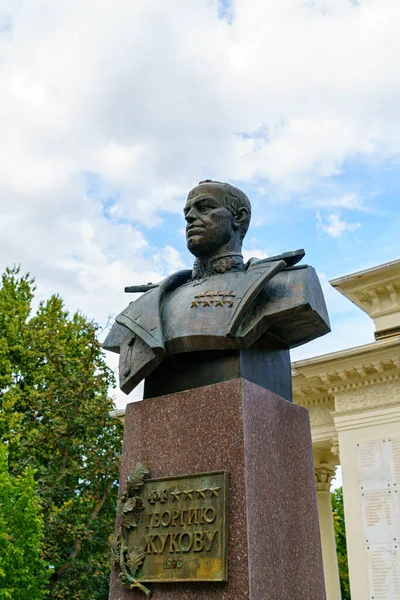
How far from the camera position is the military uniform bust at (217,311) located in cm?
439

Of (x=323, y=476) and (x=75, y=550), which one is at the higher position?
(x=323, y=476)

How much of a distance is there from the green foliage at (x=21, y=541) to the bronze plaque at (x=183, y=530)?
40.2ft

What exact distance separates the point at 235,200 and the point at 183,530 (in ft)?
8.07

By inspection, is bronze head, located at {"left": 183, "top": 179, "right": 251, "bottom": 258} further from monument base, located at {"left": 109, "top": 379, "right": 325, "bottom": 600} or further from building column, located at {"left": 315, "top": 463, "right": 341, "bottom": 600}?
building column, located at {"left": 315, "top": 463, "right": 341, "bottom": 600}

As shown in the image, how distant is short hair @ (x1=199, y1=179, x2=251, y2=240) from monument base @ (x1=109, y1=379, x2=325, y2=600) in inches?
55.8

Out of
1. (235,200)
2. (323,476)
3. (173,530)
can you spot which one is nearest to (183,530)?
(173,530)

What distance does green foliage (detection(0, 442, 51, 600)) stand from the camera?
49.9 feet

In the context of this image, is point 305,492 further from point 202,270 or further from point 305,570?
point 202,270

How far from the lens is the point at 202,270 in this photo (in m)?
5.07

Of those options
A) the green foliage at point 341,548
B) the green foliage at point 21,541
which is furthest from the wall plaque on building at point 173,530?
the green foliage at point 341,548

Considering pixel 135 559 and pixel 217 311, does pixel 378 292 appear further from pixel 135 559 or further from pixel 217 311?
pixel 135 559

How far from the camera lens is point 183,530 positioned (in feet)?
12.8

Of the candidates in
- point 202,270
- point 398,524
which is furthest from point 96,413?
point 202,270

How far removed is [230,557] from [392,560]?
1081cm
